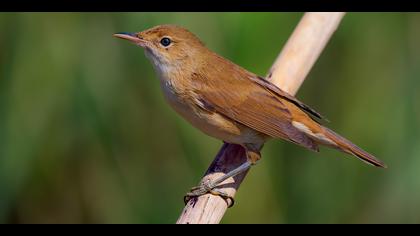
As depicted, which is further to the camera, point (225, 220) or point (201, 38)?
point (225, 220)

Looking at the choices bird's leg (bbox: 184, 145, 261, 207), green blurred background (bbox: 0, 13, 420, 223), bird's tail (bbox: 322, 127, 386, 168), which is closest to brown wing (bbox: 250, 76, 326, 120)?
bird's tail (bbox: 322, 127, 386, 168)

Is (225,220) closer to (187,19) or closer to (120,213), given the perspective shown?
(120,213)

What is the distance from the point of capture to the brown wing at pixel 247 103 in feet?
15.6

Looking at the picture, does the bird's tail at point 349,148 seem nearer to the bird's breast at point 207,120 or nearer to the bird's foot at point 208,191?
the bird's breast at point 207,120

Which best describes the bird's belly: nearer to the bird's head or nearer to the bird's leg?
the bird's leg

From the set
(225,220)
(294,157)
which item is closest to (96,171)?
(225,220)

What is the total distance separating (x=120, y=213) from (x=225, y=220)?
69 cm

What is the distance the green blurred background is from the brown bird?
0.41 meters

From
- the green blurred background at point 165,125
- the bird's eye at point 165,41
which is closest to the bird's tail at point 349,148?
the green blurred background at point 165,125

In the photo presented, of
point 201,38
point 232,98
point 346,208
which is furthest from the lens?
point 346,208

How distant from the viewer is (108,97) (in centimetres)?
538

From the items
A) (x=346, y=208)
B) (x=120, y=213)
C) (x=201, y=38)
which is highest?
(x=201, y=38)

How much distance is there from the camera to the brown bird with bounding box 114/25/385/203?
4.78 meters

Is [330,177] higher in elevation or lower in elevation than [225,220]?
higher
